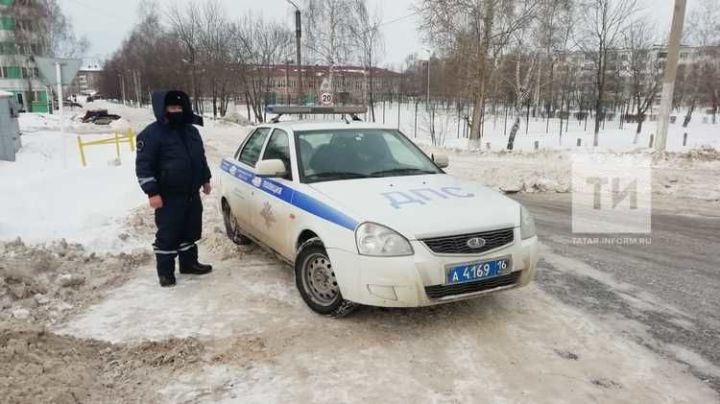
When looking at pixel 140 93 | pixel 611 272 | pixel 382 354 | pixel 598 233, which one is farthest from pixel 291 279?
pixel 140 93

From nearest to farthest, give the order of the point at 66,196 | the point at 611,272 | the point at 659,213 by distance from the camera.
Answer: the point at 611,272 < the point at 66,196 < the point at 659,213

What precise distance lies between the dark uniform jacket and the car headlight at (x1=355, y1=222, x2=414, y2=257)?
2.11m

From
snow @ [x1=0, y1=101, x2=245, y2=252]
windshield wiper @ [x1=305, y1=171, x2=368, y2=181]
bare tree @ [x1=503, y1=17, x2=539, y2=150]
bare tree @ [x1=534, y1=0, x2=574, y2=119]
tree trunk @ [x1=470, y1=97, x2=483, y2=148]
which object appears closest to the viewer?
windshield wiper @ [x1=305, y1=171, x2=368, y2=181]

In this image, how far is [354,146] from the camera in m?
5.13

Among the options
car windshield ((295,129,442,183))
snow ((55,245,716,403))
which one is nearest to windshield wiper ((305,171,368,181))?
car windshield ((295,129,442,183))

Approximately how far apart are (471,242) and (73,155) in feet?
59.0

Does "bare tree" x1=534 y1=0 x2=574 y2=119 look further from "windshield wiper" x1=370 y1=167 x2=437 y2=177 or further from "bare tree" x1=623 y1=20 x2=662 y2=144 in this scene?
"windshield wiper" x1=370 y1=167 x2=437 y2=177

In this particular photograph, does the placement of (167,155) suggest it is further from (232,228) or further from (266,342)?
(266,342)

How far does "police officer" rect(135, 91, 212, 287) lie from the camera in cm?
475

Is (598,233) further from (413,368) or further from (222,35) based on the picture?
(222,35)

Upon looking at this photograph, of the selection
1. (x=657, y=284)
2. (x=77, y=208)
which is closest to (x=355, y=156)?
(x=657, y=284)

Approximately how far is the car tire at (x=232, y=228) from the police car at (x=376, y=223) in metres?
0.77

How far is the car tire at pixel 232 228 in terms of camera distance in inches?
245

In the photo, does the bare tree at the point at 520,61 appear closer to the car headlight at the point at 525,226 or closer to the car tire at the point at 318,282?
the car headlight at the point at 525,226
